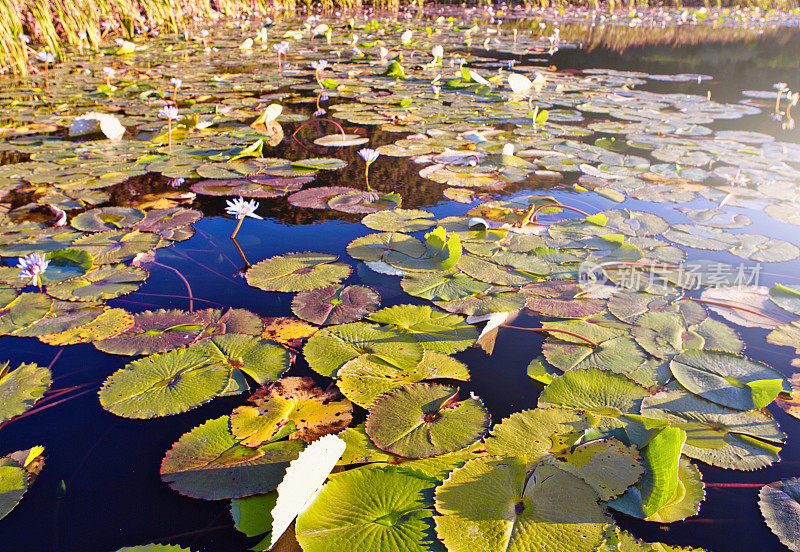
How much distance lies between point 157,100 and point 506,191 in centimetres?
394

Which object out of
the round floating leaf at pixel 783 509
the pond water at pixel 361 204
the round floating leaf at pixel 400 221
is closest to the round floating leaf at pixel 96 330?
the pond water at pixel 361 204

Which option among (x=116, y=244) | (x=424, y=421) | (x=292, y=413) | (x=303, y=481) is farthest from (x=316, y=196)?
(x=303, y=481)

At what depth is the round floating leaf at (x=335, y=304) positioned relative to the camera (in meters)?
1.72

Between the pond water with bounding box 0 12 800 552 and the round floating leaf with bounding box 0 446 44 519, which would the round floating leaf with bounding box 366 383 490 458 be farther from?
the round floating leaf with bounding box 0 446 44 519

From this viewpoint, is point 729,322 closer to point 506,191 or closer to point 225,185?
point 506,191

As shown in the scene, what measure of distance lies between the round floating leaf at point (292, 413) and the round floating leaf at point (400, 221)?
1095 mm

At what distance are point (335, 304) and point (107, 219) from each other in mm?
1466

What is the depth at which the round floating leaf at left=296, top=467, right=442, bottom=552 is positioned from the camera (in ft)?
3.09

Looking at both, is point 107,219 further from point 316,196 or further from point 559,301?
point 559,301

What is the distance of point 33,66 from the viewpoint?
6191mm

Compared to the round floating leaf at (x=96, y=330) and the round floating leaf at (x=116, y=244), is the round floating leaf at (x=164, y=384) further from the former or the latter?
the round floating leaf at (x=116, y=244)

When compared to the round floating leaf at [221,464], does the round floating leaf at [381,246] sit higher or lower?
higher

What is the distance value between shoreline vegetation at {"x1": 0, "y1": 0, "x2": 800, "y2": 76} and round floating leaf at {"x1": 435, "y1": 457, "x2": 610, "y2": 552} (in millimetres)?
6817

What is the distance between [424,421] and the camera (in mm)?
1275
